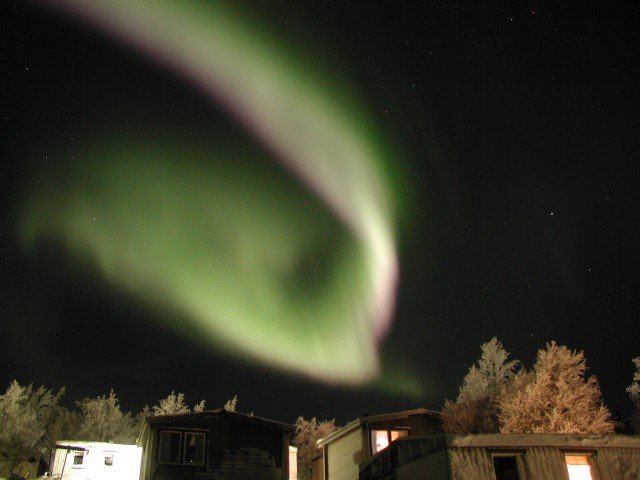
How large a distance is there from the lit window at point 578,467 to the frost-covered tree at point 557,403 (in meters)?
21.5

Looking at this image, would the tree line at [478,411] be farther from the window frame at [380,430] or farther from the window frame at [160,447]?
the window frame at [160,447]

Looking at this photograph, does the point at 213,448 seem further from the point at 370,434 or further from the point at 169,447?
the point at 370,434

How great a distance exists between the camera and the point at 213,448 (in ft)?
95.3

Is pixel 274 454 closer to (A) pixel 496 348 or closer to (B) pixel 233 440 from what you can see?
(B) pixel 233 440

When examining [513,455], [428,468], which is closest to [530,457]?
[513,455]

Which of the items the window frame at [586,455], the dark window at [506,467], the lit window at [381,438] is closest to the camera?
the window frame at [586,455]

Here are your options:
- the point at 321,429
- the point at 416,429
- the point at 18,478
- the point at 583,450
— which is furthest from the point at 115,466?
the point at 321,429

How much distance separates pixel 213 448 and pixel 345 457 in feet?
35.4

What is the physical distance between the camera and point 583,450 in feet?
64.3

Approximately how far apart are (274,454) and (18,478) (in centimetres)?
1340

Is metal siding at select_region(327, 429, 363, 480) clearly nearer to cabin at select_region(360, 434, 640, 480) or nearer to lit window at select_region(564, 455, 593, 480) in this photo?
cabin at select_region(360, 434, 640, 480)

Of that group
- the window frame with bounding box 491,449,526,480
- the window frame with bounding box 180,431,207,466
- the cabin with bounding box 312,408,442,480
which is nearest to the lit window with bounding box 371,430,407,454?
the cabin with bounding box 312,408,442,480

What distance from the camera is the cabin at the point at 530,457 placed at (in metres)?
18.6

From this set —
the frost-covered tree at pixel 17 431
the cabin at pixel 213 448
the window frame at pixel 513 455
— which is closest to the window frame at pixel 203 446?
the cabin at pixel 213 448
